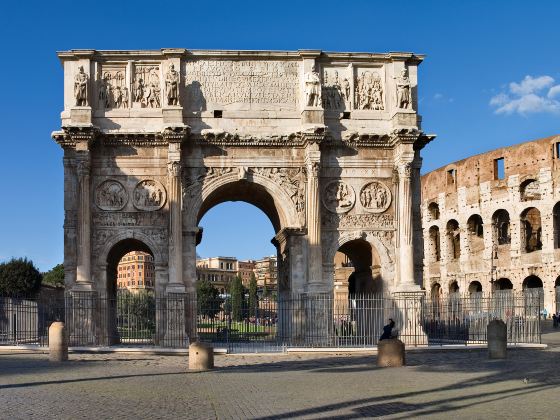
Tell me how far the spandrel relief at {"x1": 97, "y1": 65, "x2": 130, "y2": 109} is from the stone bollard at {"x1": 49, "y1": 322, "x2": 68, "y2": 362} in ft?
26.5

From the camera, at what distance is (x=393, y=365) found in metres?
16.7

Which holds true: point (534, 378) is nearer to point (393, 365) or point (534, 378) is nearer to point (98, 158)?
point (393, 365)

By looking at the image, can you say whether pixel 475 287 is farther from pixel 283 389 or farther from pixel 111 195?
pixel 283 389

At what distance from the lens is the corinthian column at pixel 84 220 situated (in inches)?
916

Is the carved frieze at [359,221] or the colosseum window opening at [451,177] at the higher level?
the colosseum window opening at [451,177]

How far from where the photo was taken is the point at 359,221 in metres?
24.8

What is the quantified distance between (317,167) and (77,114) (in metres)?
7.19

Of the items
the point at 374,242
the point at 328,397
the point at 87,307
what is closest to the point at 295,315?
the point at 374,242

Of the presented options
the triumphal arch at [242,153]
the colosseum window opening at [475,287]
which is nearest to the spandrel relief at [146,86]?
the triumphal arch at [242,153]

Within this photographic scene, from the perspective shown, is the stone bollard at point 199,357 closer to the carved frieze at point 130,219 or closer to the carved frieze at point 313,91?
the carved frieze at point 130,219

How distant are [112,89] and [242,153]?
Answer: 439cm

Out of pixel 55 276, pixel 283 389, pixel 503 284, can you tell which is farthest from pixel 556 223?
pixel 55 276

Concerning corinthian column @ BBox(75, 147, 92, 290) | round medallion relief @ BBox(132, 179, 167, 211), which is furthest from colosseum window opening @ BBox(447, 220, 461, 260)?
corinthian column @ BBox(75, 147, 92, 290)

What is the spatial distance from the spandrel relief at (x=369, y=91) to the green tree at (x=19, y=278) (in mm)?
34815
